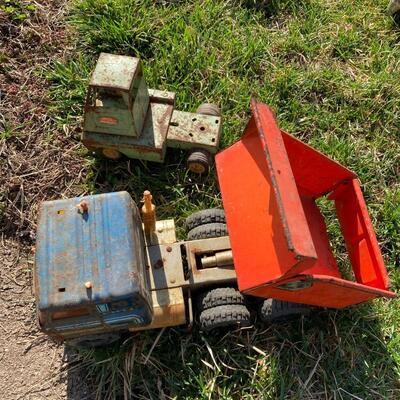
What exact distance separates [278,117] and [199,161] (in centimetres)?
97

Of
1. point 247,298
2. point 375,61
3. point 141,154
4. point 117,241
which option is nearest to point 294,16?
point 375,61

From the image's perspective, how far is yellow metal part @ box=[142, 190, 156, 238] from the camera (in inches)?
123

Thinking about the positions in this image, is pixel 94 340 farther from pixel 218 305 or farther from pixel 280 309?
pixel 280 309

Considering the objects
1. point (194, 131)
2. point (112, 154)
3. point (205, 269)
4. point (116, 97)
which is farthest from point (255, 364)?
point (116, 97)

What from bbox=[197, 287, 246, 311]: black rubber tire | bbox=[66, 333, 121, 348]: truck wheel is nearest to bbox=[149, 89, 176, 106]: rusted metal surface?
bbox=[197, 287, 246, 311]: black rubber tire

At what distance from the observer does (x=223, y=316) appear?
3.18 metres

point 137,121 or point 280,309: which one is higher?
point 137,121

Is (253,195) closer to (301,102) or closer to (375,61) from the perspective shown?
(301,102)

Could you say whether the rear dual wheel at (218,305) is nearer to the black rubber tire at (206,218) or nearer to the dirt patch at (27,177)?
the black rubber tire at (206,218)

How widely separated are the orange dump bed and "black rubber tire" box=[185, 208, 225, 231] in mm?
389

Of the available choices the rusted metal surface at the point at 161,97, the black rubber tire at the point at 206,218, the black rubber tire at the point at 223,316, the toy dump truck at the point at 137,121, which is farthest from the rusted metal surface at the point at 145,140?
the black rubber tire at the point at 223,316

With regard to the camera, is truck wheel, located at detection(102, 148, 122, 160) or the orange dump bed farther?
truck wheel, located at detection(102, 148, 122, 160)

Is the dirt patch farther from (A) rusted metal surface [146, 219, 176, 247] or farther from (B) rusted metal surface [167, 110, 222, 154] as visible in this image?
(A) rusted metal surface [146, 219, 176, 247]

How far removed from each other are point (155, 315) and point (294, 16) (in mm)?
3350
